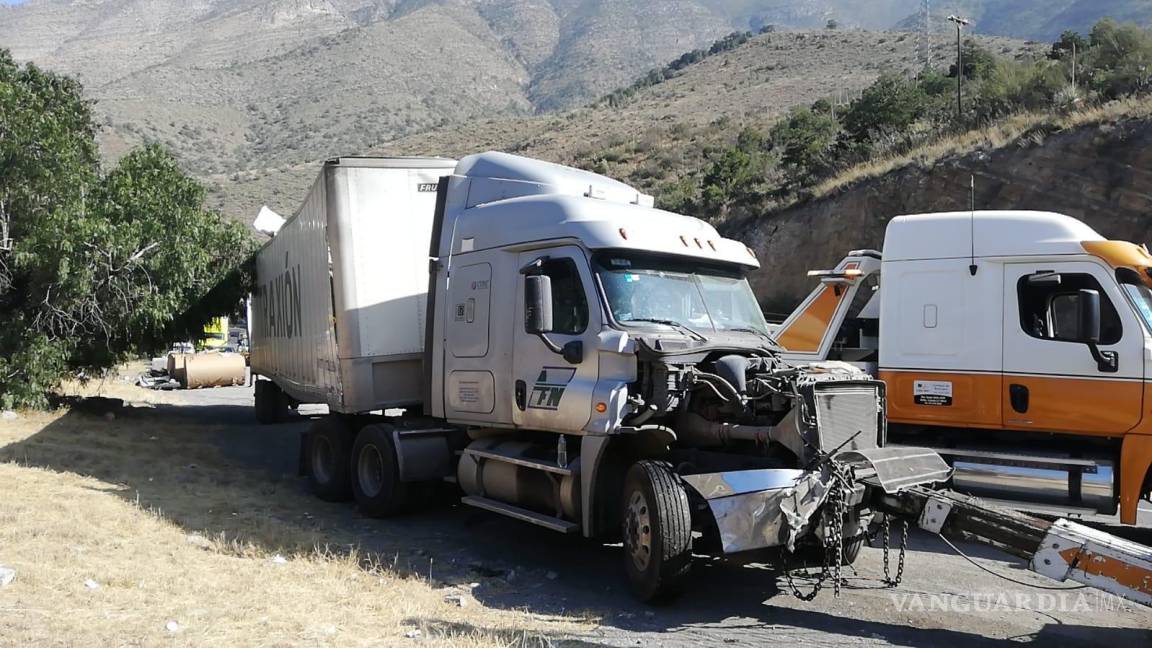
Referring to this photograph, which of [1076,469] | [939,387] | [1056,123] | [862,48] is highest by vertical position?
[862,48]

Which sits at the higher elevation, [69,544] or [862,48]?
[862,48]

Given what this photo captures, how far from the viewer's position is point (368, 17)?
A: 445ft

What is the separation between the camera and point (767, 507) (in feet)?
19.2

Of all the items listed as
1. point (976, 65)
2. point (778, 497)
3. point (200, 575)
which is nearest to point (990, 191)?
point (976, 65)

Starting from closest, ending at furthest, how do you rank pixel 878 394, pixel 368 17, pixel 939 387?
pixel 878 394 < pixel 939 387 < pixel 368 17

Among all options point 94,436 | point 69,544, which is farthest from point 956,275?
point 94,436

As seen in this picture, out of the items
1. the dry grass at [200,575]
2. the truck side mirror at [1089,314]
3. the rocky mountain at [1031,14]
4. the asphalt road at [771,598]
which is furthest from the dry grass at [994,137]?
the rocky mountain at [1031,14]

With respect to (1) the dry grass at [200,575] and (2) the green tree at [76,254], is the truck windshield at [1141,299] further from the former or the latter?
(2) the green tree at [76,254]

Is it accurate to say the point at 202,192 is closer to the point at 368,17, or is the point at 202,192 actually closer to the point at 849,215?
the point at 849,215

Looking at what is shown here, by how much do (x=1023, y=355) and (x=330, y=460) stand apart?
722 cm

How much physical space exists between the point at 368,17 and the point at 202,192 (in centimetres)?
12814

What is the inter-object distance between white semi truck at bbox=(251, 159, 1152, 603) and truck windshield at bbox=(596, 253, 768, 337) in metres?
0.02

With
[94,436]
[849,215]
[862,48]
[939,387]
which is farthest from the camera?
[862,48]

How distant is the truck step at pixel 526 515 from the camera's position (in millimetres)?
7078
